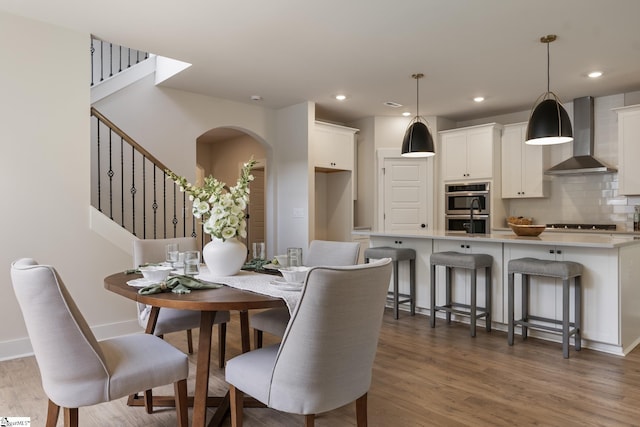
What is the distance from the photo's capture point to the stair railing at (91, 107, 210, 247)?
4941 mm

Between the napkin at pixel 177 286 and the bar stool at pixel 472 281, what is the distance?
8.16 ft

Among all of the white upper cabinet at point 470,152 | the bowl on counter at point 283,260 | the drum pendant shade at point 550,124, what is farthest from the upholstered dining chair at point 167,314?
the white upper cabinet at point 470,152

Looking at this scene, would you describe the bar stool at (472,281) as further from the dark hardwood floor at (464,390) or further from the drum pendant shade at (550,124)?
the drum pendant shade at (550,124)

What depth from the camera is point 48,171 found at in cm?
347

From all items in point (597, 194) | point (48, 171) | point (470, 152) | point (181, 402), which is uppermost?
point (470, 152)

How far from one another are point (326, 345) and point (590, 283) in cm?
287

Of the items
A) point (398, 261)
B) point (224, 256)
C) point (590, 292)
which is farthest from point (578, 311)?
point (224, 256)

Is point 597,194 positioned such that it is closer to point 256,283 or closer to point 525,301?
point 525,301

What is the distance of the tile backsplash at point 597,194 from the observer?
552 centimetres

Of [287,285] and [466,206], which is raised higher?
[466,206]

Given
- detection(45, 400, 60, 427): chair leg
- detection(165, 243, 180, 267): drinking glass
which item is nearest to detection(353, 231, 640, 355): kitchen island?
detection(165, 243, 180, 267): drinking glass

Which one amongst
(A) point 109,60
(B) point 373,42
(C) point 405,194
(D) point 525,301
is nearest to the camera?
(D) point 525,301

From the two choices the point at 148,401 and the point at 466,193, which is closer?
the point at 148,401

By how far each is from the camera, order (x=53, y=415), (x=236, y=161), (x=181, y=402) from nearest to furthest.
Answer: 1. (x=53, y=415)
2. (x=181, y=402)
3. (x=236, y=161)
